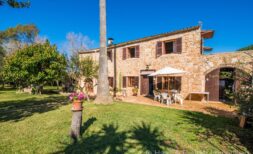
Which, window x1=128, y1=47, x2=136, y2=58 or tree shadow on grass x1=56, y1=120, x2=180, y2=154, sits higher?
window x1=128, y1=47, x2=136, y2=58

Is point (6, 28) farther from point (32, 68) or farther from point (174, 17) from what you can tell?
point (174, 17)

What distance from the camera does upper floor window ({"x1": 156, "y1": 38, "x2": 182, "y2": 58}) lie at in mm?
12319

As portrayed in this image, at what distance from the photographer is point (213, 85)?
10.9 metres

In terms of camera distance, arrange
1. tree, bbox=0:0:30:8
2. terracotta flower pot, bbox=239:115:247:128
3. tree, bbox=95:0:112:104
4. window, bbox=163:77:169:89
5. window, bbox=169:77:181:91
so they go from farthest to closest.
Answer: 1. window, bbox=163:77:169:89
2. window, bbox=169:77:181:91
3. tree, bbox=95:0:112:104
4. terracotta flower pot, bbox=239:115:247:128
5. tree, bbox=0:0:30:8

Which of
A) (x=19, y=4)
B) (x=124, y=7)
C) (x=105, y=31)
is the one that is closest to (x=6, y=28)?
(x=124, y=7)

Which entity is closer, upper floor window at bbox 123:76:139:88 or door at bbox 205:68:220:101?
door at bbox 205:68:220:101

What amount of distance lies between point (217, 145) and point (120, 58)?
14.1 metres

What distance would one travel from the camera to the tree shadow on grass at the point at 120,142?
3688 millimetres

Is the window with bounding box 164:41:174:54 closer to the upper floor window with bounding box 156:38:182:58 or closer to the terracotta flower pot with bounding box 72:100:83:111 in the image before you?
the upper floor window with bounding box 156:38:182:58

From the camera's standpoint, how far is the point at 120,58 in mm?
17266

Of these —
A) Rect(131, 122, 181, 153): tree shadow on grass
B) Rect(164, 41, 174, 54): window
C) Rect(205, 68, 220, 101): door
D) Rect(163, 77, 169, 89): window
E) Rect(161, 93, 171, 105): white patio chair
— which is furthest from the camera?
Rect(164, 41, 174, 54): window

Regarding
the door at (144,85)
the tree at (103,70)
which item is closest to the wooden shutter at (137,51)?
the door at (144,85)

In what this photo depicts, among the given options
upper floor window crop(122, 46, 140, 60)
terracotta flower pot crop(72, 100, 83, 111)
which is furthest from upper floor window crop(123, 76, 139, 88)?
terracotta flower pot crop(72, 100, 83, 111)

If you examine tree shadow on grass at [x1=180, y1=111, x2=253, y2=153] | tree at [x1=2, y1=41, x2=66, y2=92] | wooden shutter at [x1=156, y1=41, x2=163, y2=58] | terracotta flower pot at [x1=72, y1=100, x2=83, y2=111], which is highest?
wooden shutter at [x1=156, y1=41, x2=163, y2=58]
